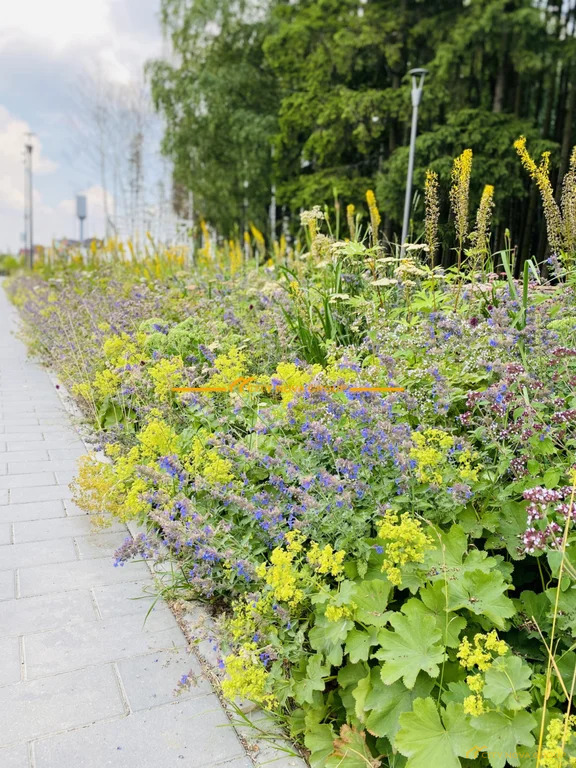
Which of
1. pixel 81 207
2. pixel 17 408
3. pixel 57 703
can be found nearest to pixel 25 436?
pixel 17 408

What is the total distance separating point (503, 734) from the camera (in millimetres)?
1396

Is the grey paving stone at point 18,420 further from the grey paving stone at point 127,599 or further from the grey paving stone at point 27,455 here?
the grey paving stone at point 127,599

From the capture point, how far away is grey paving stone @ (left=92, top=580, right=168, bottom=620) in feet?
7.45

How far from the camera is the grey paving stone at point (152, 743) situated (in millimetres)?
1613

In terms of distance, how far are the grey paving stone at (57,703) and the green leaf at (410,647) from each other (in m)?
0.81

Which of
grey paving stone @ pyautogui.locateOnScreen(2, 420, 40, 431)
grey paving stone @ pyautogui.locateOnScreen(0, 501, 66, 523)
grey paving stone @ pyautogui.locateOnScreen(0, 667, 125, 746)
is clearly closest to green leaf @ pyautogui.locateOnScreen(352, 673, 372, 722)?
grey paving stone @ pyautogui.locateOnScreen(0, 667, 125, 746)

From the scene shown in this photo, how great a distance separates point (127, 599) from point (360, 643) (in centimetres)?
107

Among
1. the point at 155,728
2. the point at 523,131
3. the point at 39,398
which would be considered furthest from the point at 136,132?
the point at 155,728

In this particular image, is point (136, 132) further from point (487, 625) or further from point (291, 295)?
point (487, 625)

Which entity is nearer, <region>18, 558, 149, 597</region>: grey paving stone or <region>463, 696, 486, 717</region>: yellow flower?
<region>463, 696, 486, 717</region>: yellow flower

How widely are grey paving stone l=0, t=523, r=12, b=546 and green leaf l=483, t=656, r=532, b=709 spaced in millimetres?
2182

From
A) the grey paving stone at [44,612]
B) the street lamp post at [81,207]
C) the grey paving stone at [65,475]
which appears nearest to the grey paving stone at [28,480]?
the grey paving stone at [65,475]

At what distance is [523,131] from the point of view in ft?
46.6

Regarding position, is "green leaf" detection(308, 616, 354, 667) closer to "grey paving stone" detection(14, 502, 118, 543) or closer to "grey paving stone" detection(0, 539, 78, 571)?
"grey paving stone" detection(0, 539, 78, 571)
